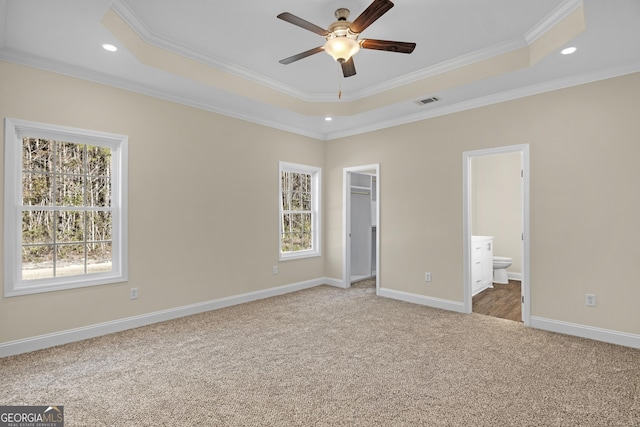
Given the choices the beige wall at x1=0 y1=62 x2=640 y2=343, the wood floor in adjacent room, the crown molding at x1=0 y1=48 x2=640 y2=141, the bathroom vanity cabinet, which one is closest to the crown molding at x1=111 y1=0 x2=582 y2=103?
the crown molding at x1=0 y1=48 x2=640 y2=141

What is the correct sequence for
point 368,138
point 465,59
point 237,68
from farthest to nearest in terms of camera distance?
point 368,138, point 237,68, point 465,59

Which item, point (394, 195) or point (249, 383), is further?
point (394, 195)

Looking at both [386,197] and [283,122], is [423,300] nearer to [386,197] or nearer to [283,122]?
[386,197]

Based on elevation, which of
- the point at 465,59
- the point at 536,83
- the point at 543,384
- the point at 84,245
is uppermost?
the point at 465,59

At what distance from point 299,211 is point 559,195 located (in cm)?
354

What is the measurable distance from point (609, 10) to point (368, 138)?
10.4 feet

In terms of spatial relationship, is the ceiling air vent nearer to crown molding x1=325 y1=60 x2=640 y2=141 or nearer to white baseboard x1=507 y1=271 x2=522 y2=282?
crown molding x1=325 y1=60 x2=640 y2=141

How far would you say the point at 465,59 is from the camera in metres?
3.56

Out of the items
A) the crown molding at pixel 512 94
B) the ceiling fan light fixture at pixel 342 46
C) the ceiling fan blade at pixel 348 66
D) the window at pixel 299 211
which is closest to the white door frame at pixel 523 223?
the crown molding at pixel 512 94

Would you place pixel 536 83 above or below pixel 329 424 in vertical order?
above

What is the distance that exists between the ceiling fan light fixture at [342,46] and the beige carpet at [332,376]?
251 centimetres

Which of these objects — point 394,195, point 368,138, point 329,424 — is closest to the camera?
point 329,424

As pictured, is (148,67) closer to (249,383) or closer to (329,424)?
(249,383)

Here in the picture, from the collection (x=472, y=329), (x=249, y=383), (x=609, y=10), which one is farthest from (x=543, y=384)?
(x=609, y=10)
